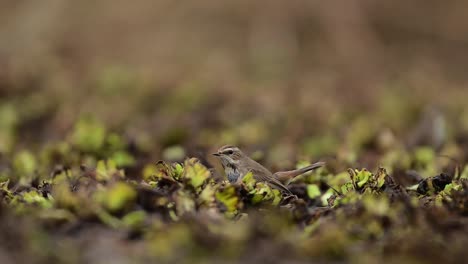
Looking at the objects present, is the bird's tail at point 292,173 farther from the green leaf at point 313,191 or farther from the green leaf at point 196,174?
the green leaf at point 196,174

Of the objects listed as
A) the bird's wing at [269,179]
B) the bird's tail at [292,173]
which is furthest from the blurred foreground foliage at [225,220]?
the bird's wing at [269,179]

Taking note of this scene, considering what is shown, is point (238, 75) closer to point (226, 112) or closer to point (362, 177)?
point (226, 112)

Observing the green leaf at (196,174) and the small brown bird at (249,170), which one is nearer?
the green leaf at (196,174)

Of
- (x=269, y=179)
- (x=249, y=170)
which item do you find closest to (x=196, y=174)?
(x=269, y=179)

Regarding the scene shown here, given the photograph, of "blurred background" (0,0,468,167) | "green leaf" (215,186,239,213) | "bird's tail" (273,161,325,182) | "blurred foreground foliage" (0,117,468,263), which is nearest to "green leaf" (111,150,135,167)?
"blurred background" (0,0,468,167)

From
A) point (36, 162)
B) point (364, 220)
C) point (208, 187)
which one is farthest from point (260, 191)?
point (36, 162)

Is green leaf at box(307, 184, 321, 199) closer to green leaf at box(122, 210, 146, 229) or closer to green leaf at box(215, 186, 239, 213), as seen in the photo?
green leaf at box(215, 186, 239, 213)

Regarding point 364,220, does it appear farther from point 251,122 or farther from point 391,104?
point 391,104
